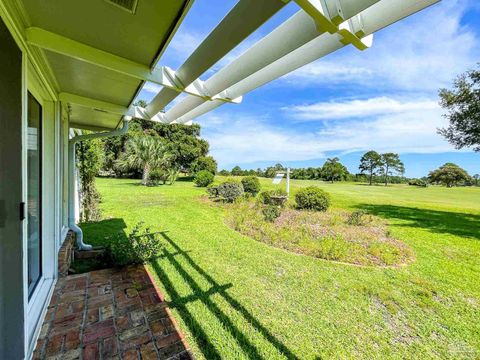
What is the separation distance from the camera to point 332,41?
1708 millimetres

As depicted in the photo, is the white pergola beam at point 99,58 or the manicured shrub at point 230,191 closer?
the white pergola beam at point 99,58

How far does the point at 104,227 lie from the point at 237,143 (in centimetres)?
1910

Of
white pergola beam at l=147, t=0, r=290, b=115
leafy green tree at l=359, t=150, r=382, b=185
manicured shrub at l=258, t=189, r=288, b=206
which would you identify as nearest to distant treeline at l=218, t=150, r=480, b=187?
leafy green tree at l=359, t=150, r=382, b=185

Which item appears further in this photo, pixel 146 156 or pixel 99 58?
pixel 146 156

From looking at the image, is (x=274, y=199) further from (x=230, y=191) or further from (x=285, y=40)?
(x=285, y=40)

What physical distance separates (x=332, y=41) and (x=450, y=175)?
166ft

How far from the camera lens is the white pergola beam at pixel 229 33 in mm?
1313

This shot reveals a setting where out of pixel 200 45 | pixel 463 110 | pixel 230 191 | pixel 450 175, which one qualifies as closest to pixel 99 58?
pixel 200 45

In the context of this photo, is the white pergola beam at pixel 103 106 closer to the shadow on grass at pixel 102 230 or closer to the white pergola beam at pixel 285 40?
the white pergola beam at pixel 285 40

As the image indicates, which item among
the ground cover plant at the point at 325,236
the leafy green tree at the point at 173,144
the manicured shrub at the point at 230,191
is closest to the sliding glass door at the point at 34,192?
the ground cover plant at the point at 325,236

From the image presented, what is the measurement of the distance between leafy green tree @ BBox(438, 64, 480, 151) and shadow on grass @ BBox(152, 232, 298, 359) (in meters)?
12.4

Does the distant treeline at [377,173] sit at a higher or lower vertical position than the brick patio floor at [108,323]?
higher

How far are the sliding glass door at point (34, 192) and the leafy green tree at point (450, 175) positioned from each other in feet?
170

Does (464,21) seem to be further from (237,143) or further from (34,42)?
(237,143)
